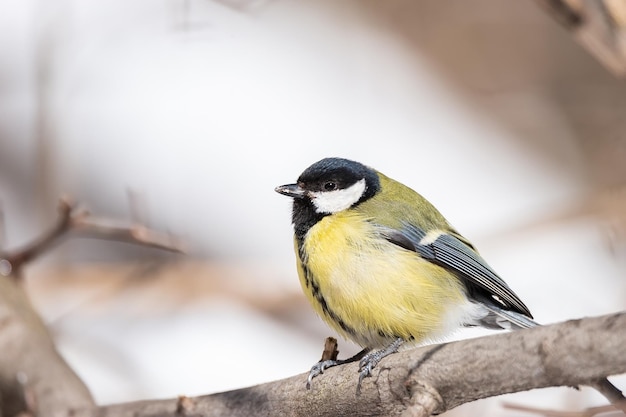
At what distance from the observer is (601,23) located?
6.95 feet

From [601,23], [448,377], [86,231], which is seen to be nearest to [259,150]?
[86,231]

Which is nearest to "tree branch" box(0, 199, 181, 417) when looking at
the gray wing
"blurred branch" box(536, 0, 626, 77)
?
the gray wing

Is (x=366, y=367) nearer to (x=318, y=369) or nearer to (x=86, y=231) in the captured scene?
(x=318, y=369)

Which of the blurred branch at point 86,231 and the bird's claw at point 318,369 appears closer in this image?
the bird's claw at point 318,369

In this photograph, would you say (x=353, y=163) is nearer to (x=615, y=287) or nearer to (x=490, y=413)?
(x=490, y=413)

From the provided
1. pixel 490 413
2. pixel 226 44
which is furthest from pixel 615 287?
pixel 226 44

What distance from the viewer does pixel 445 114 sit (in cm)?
440

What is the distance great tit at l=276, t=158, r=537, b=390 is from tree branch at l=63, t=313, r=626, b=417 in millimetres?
113

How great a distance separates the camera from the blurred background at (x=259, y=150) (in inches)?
123

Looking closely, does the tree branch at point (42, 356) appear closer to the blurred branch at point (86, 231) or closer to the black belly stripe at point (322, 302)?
the blurred branch at point (86, 231)

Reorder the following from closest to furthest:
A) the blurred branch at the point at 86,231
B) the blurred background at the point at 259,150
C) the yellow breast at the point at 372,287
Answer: the yellow breast at the point at 372,287 → the blurred branch at the point at 86,231 → the blurred background at the point at 259,150

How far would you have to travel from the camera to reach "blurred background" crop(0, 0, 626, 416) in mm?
3121

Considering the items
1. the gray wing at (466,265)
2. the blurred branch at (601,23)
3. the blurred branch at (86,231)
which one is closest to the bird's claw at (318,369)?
the gray wing at (466,265)

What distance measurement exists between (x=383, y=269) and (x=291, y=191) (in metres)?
0.37
